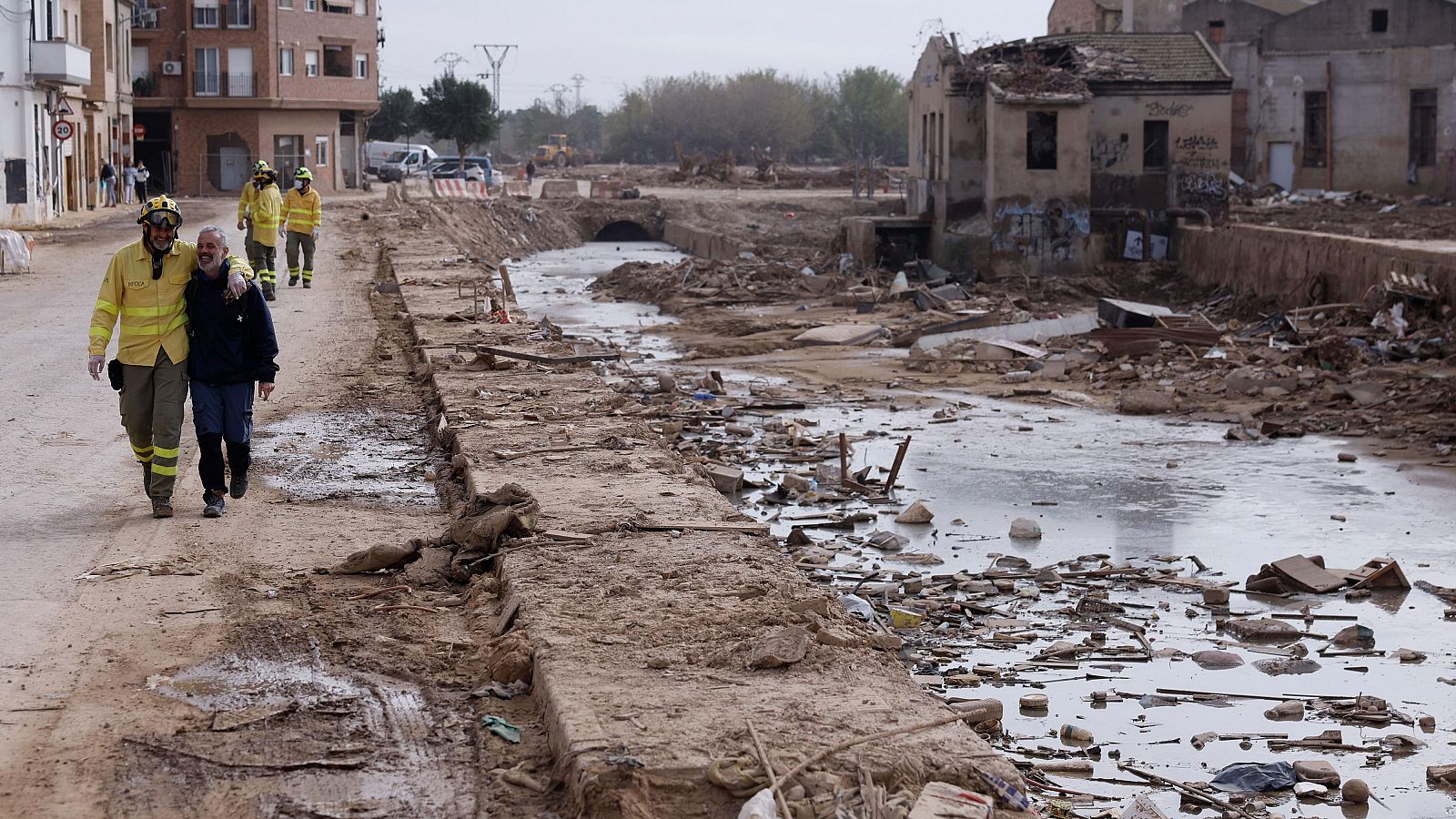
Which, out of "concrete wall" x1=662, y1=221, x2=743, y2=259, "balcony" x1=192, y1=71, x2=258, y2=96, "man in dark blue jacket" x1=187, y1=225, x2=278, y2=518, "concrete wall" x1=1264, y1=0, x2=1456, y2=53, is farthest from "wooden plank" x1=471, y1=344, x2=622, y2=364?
"balcony" x1=192, y1=71, x2=258, y2=96

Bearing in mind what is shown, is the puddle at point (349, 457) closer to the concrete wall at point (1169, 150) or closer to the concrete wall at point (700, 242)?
the concrete wall at point (1169, 150)

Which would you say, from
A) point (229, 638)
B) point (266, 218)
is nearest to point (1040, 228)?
point (266, 218)

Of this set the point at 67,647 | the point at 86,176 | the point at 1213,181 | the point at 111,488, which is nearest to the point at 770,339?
the point at 1213,181

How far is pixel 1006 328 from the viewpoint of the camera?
23391 mm

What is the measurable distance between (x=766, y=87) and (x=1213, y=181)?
250 feet

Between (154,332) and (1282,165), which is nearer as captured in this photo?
(154,332)

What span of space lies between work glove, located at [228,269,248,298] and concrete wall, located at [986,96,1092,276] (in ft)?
85.9

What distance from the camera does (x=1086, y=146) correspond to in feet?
107

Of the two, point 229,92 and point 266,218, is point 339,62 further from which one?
point 266,218

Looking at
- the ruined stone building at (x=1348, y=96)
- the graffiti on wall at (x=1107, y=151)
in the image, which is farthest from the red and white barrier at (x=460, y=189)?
the ruined stone building at (x=1348, y=96)

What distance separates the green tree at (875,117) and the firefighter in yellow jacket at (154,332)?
→ 95.2m

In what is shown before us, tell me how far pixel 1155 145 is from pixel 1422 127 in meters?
19.5

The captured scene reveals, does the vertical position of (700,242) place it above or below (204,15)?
below

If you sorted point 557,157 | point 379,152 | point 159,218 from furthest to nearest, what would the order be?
point 557,157, point 379,152, point 159,218
